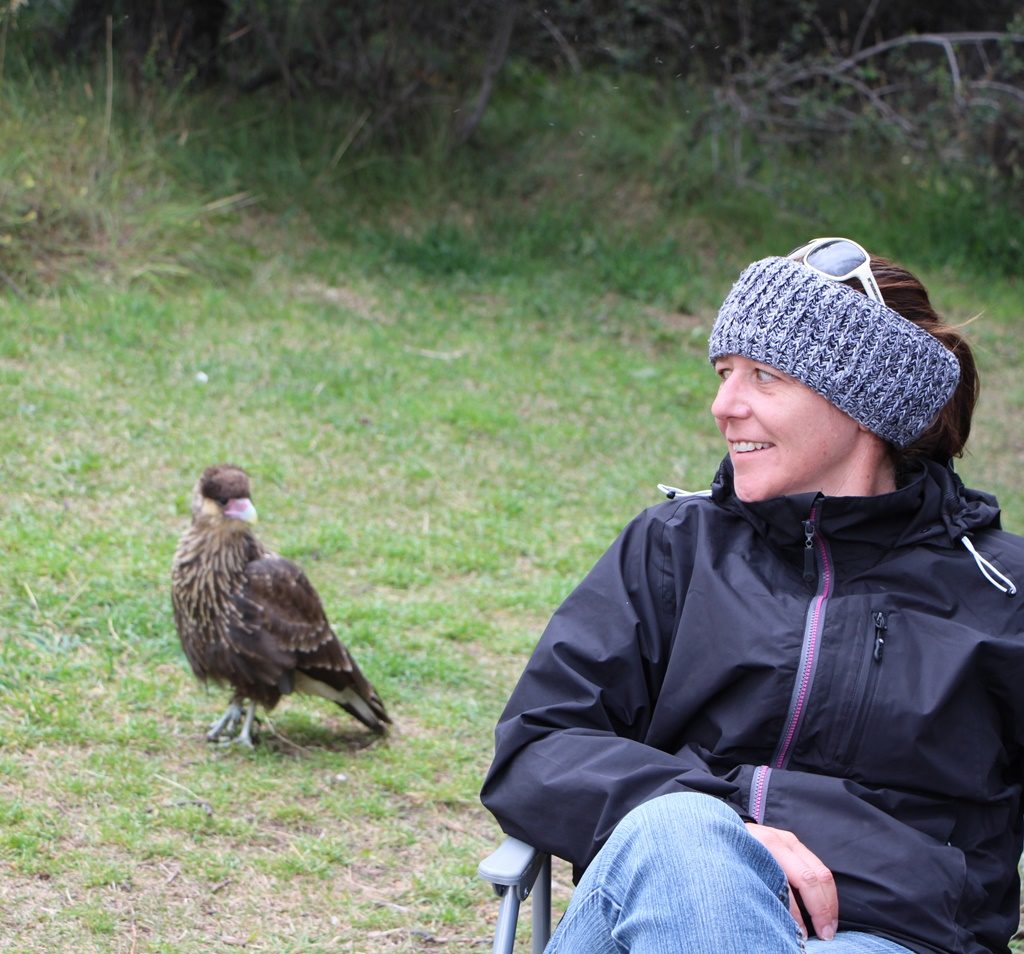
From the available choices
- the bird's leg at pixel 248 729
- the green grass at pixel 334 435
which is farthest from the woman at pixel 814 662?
the bird's leg at pixel 248 729

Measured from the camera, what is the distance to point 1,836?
11.9ft

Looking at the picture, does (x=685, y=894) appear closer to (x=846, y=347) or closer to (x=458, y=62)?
(x=846, y=347)

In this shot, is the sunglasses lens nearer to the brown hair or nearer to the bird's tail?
the brown hair

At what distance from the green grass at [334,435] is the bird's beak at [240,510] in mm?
661

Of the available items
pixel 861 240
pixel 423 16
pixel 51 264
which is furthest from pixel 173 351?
pixel 861 240

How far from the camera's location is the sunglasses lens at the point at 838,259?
2.61m

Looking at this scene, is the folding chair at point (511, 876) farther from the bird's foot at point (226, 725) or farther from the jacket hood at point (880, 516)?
the bird's foot at point (226, 725)

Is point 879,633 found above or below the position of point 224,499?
above

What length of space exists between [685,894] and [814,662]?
0.55 meters

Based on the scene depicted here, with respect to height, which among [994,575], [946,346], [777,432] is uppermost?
[946,346]

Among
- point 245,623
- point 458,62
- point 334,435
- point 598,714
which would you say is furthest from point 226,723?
point 458,62

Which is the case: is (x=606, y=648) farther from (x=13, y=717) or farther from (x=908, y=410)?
(x=13, y=717)

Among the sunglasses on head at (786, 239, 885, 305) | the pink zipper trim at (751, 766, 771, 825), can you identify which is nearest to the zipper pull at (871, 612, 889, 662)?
the pink zipper trim at (751, 766, 771, 825)

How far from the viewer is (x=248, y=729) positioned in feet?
15.0
